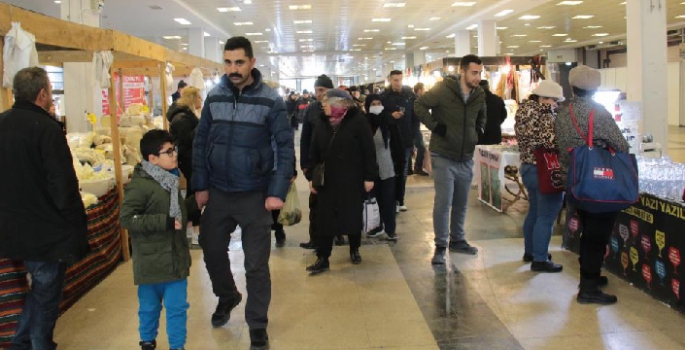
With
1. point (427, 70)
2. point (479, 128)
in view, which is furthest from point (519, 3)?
point (479, 128)

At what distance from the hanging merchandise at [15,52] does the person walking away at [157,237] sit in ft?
3.76

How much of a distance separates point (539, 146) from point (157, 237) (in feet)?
9.82

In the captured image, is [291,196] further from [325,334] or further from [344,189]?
[325,334]

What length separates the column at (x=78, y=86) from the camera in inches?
334

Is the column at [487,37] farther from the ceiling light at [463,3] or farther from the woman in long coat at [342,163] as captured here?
the woman in long coat at [342,163]

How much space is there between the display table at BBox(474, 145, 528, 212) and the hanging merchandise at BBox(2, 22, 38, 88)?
5.00m

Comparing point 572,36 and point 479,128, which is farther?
point 572,36

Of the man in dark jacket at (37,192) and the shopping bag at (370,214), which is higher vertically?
the man in dark jacket at (37,192)

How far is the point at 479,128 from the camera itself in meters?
5.31

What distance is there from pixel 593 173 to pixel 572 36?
2551 centimetres

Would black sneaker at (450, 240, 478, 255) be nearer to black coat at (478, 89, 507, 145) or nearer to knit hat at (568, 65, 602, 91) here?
knit hat at (568, 65, 602, 91)

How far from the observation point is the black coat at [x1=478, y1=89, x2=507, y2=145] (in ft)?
26.6

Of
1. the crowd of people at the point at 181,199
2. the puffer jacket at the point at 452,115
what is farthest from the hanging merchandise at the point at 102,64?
the puffer jacket at the point at 452,115

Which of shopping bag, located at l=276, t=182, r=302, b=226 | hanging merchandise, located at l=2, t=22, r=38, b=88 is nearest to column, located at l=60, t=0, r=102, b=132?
hanging merchandise, located at l=2, t=22, r=38, b=88
